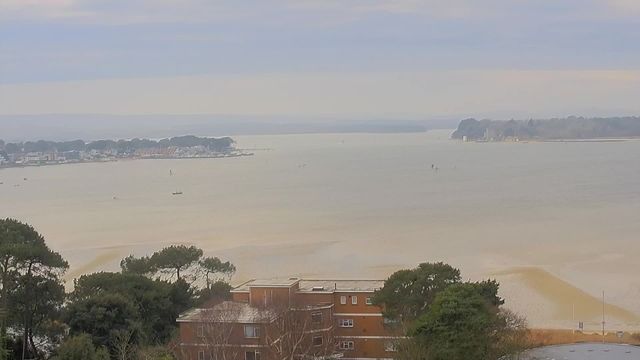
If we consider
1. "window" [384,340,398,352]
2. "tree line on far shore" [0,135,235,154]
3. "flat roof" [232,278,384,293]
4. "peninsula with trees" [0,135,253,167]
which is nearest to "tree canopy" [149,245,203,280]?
"flat roof" [232,278,384,293]

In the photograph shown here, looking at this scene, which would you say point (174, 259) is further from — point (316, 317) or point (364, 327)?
point (364, 327)

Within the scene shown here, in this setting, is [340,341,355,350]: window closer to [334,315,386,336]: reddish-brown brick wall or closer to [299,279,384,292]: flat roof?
[334,315,386,336]: reddish-brown brick wall

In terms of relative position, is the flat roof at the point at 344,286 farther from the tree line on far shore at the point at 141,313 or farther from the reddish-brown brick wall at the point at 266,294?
the tree line on far shore at the point at 141,313

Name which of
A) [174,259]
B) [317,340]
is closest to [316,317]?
[317,340]

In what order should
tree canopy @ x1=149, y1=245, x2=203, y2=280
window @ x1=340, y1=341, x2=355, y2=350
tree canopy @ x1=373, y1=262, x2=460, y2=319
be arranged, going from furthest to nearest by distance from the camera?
tree canopy @ x1=149, y1=245, x2=203, y2=280 < window @ x1=340, y1=341, x2=355, y2=350 < tree canopy @ x1=373, y1=262, x2=460, y2=319

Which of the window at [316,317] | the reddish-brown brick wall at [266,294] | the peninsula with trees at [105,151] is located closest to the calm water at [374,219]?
the window at [316,317]

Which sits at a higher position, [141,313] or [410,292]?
[410,292]

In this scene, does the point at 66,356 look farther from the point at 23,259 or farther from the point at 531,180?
the point at 531,180
